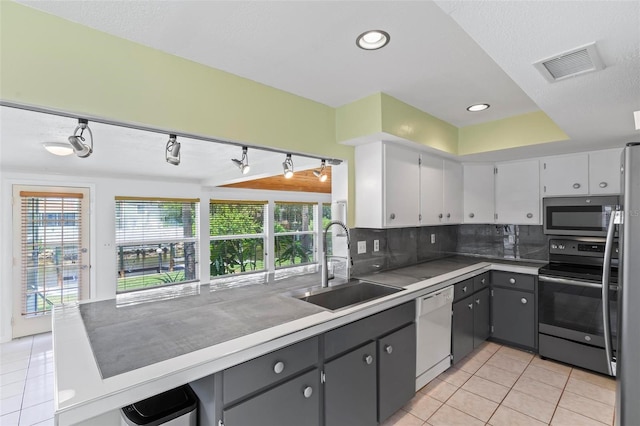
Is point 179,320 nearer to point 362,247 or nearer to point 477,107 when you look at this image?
point 362,247

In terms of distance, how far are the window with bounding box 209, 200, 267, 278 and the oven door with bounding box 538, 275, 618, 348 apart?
15.2 ft

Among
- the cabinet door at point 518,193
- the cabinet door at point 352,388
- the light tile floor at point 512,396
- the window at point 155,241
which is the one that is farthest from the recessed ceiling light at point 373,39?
the window at point 155,241

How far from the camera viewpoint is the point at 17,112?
1438mm

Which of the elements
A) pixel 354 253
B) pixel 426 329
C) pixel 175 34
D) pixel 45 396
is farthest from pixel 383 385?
pixel 45 396

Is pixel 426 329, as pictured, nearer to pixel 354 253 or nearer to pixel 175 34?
pixel 354 253

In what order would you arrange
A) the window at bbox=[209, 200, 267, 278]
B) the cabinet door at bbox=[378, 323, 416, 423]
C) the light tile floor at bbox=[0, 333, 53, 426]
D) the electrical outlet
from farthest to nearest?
the window at bbox=[209, 200, 267, 278], the electrical outlet, the light tile floor at bbox=[0, 333, 53, 426], the cabinet door at bbox=[378, 323, 416, 423]

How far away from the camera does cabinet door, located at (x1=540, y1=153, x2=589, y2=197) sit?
295cm

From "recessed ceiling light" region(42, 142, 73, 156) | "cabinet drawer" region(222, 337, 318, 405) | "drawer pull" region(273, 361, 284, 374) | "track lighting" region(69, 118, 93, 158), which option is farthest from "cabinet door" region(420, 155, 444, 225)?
"recessed ceiling light" region(42, 142, 73, 156)

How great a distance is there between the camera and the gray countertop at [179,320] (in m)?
1.21

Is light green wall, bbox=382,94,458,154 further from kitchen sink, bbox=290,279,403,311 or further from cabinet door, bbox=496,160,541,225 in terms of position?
kitchen sink, bbox=290,279,403,311

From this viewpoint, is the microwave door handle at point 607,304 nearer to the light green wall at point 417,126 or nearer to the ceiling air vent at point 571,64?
the ceiling air vent at point 571,64

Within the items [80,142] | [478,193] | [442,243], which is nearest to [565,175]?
[478,193]

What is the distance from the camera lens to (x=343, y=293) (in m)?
2.35

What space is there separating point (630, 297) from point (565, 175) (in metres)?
2.41
